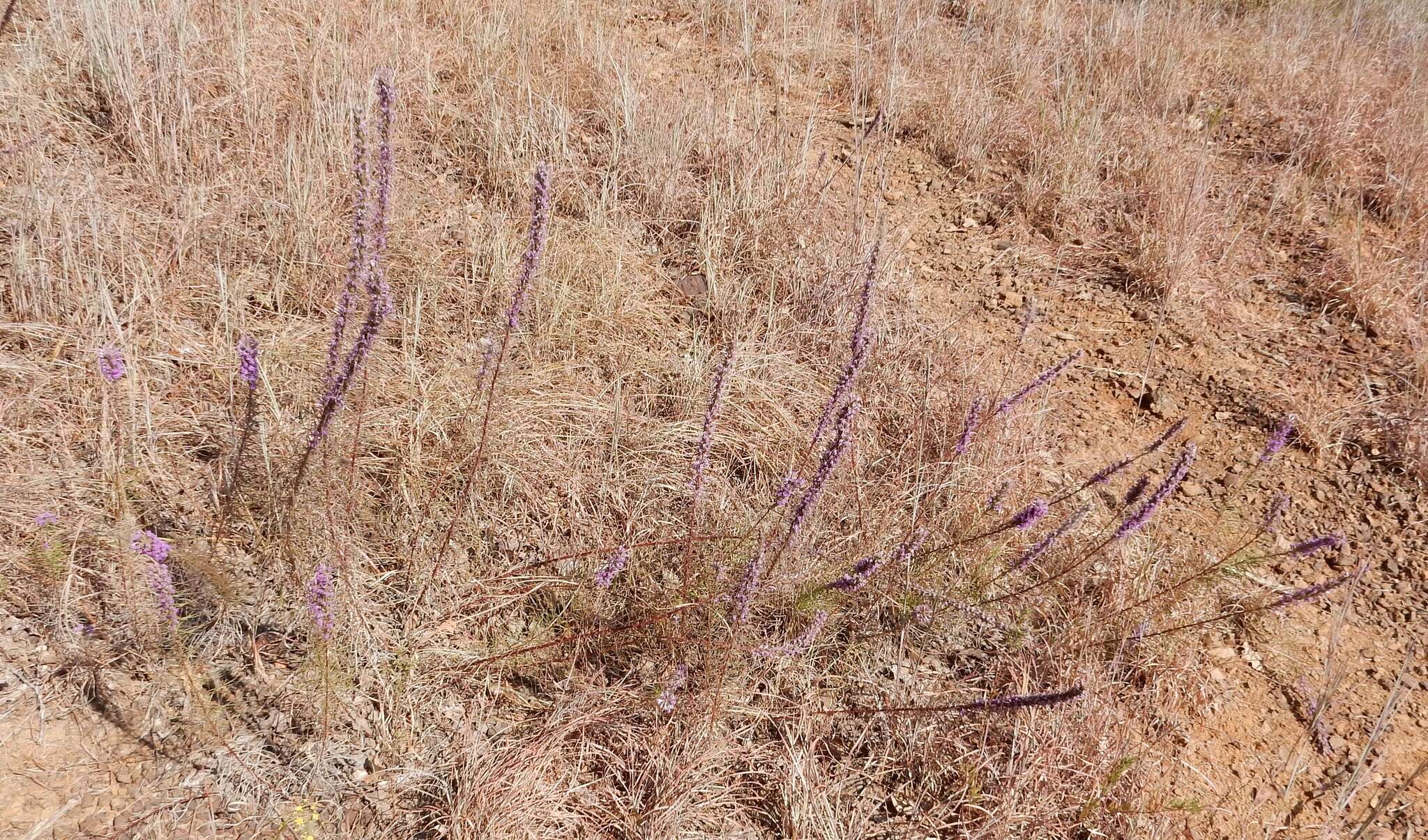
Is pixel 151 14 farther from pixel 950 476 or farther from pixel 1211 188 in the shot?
pixel 1211 188

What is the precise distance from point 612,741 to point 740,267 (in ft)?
6.45

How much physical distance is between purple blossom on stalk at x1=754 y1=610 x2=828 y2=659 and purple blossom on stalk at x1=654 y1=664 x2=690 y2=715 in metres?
0.18

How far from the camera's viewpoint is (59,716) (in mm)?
1669

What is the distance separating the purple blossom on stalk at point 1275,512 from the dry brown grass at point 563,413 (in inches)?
9.3

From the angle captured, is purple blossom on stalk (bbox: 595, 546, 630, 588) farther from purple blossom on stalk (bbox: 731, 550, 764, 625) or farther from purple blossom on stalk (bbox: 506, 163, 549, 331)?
purple blossom on stalk (bbox: 506, 163, 549, 331)

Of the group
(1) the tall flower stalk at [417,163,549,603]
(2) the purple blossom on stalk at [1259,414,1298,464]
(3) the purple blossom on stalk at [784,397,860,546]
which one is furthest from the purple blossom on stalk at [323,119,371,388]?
(2) the purple blossom on stalk at [1259,414,1298,464]

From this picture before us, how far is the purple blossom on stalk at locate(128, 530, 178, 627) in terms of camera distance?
5.04 ft

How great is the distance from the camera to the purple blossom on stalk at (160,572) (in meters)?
1.54

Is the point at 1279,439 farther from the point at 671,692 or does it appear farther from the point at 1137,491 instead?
the point at 671,692

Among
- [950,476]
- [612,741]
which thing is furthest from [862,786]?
[950,476]

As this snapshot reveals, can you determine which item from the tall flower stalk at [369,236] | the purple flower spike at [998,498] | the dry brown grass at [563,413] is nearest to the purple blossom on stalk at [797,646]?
the dry brown grass at [563,413]

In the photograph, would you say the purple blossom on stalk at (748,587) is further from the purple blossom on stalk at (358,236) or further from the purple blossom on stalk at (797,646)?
the purple blossom on stalk at (358,236)

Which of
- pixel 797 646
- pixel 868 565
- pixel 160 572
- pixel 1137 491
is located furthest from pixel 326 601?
pixel 1137 491

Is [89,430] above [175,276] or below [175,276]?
below
